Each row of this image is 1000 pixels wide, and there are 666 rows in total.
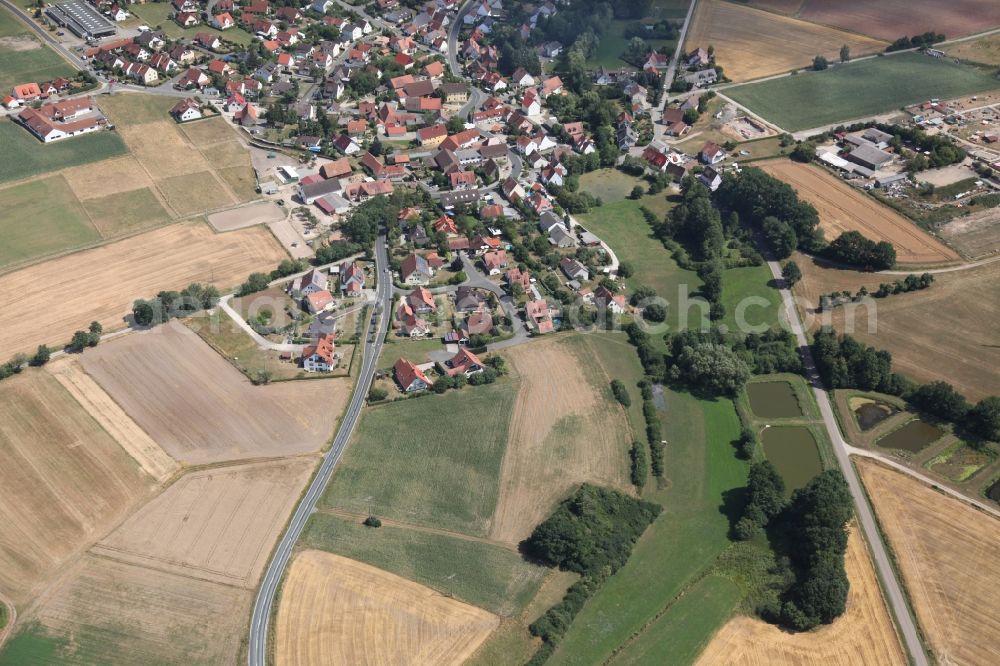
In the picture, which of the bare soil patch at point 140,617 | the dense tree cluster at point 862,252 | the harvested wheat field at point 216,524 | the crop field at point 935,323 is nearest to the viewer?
the bare soil patch at point 140,617

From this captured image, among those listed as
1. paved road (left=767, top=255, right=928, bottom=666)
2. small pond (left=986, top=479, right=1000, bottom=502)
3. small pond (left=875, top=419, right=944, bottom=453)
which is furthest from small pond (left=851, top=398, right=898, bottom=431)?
small pond (left=986, top=479, right=1000, bottom=502)

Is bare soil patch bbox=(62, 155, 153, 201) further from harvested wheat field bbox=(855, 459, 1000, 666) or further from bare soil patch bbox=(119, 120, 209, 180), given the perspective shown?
harvested wheat field bbox=(855, 459, 1000, 666)

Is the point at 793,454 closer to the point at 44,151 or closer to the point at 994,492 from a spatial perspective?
the point at 994,492

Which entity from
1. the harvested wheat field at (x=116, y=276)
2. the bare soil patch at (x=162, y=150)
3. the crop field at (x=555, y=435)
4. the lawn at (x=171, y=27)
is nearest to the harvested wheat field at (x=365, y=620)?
the crop field at (x=555, y=435)

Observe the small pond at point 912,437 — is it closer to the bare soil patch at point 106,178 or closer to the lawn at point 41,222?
the lawn at point 41,222

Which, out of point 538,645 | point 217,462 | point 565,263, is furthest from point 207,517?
point 565,263

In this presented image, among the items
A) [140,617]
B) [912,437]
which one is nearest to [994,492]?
[912,437]
